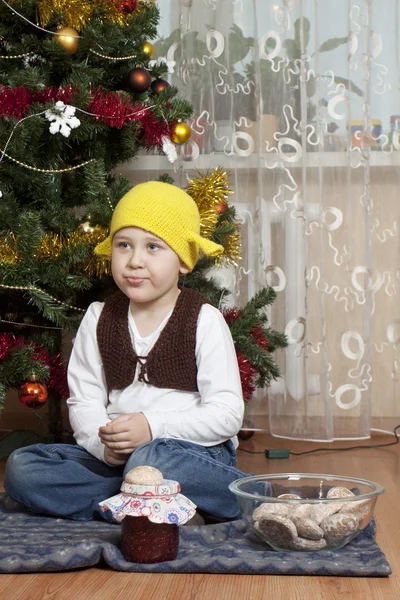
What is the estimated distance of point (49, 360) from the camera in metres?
2.04

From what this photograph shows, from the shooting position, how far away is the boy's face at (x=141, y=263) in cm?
161

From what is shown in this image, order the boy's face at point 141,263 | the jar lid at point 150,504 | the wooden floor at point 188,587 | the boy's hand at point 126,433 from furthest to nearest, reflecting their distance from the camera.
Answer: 1. the boy's face at point 141,263
2. the boy's hand at point 126,433
3. the jar lid at point 150,504
4. the wooden floor at point 188,587

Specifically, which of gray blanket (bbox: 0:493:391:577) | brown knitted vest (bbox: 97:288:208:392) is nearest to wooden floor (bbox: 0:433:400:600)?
gray blanket (bbox: 0:493:391:577)

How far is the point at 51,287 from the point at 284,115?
3.06 ft

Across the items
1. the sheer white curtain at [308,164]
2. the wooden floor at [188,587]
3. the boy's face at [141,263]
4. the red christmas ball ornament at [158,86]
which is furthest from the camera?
the sheer white curtain at [308,164]

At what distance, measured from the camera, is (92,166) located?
1942mm

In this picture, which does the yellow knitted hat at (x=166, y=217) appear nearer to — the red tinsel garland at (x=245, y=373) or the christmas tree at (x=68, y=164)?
the christmas tree at (x=68, y=164)

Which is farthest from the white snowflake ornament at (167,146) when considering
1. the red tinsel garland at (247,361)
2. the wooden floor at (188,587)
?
the wooden floor at (188,587)

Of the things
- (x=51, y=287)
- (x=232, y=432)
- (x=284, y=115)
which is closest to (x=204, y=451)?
(x=232, y=432)

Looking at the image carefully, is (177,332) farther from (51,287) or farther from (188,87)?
(188,87)

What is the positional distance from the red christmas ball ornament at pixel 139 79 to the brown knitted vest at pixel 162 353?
0.60 m

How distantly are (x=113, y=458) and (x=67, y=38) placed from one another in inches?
38.0

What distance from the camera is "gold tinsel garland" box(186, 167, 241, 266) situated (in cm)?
205

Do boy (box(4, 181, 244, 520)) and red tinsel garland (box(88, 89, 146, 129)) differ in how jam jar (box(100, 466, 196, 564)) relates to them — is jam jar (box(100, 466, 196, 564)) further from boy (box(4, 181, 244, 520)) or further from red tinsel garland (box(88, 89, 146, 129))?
red tinsel garland (box(88, 89, 146, 129))
